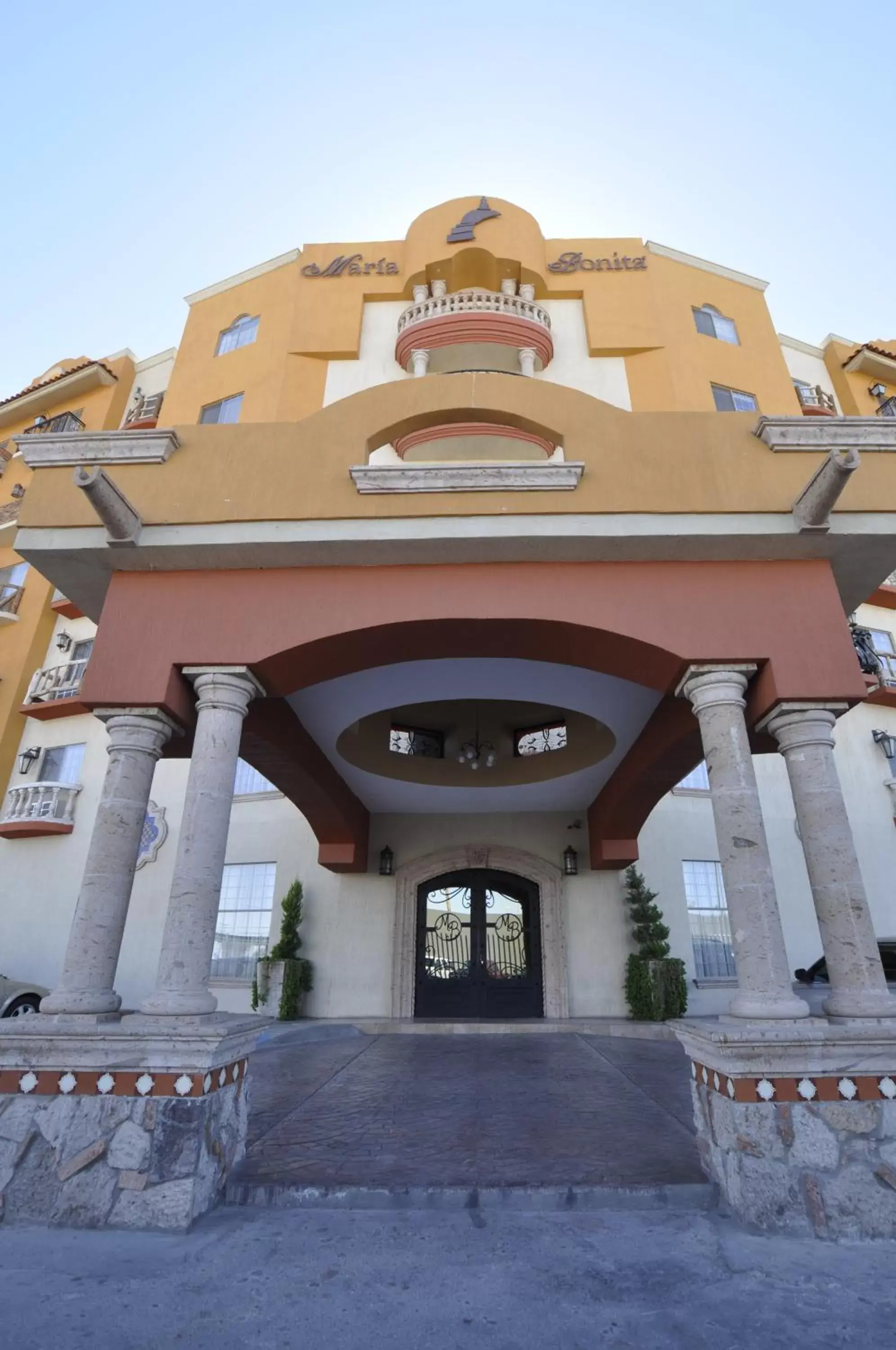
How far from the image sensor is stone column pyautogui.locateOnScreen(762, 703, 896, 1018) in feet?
15.3

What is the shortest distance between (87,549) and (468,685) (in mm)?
4311

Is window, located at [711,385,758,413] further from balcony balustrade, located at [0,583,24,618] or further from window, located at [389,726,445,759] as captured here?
balcony balustrade, located at [0,583,24,618]

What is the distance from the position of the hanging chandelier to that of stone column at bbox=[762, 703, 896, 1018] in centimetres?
659

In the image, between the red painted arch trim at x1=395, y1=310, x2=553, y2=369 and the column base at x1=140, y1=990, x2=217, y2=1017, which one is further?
the red painted arch trim at x1=395, y1=310, x2=553, y2=369

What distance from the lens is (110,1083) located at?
4.25m

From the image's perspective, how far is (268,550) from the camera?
6012mm

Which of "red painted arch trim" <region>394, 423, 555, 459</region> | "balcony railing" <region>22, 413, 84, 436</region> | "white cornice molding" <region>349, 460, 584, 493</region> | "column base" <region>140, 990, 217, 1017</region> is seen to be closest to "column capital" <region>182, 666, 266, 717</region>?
A: "white cornice molding" <region>349, 460, 584, 493</region>

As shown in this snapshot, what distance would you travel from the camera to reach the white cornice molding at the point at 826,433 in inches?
246

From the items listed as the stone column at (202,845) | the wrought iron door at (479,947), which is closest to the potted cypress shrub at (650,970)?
the wrought iron door at (479,947)

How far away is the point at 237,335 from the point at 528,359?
6.82 metres

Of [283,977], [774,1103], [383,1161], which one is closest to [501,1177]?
[383,1161]

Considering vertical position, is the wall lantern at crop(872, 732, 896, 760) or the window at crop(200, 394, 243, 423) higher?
the window at crop(200, 394, 243, 423)

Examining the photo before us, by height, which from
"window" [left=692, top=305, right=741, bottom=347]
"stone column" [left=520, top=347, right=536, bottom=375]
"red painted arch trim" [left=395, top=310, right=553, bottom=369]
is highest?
"window" [left=692, top=305, right=741, bottom=347]

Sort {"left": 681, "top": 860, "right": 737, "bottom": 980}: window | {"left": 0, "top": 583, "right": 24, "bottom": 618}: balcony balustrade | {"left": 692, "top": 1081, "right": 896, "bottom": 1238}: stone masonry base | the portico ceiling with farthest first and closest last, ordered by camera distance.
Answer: {"left": 0, "top": 583, "right": 24, "bottom": 618}: balcony balustrade → {"left": 681, "top": 860, "right": 737, "bottom": 980}: window → the portico ceiling → {"left": 692, "top": 1081, "right": 896, "bottom": 1238}: stone masonry base
